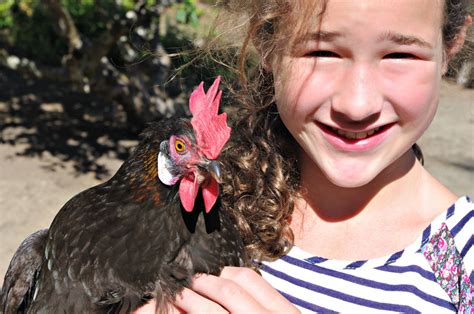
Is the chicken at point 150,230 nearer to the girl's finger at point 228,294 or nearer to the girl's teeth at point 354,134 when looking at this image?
the girl's finger at point 228,294

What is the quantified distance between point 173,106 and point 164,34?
12.9 feet

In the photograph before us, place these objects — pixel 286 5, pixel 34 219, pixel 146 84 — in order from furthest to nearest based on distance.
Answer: pixel 146 84 < pixel 34 219 < pixel 286 5

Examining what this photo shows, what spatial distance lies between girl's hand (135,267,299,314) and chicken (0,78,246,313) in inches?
2.5

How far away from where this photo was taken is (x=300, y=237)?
214 cm

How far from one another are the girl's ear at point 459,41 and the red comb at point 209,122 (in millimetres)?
792

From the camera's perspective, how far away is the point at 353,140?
183 cm

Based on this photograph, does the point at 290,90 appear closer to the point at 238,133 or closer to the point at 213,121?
the point at 213,121

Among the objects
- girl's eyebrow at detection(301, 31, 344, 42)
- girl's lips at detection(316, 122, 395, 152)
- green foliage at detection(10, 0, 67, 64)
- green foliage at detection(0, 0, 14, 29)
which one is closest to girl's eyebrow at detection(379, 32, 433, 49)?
girl's eyebrow at detection(301, 31, 344, 42)

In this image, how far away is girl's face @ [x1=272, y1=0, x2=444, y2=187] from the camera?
165cm

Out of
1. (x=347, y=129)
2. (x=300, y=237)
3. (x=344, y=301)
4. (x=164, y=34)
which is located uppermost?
(x=164, y=34)

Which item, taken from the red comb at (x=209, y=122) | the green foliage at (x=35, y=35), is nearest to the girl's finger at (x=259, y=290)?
the red comb at (x=209, y=122)

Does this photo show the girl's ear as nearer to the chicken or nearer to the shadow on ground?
the chicken

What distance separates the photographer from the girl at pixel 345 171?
169 cm

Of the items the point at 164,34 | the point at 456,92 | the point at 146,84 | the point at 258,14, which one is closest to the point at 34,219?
the point at 146,84
